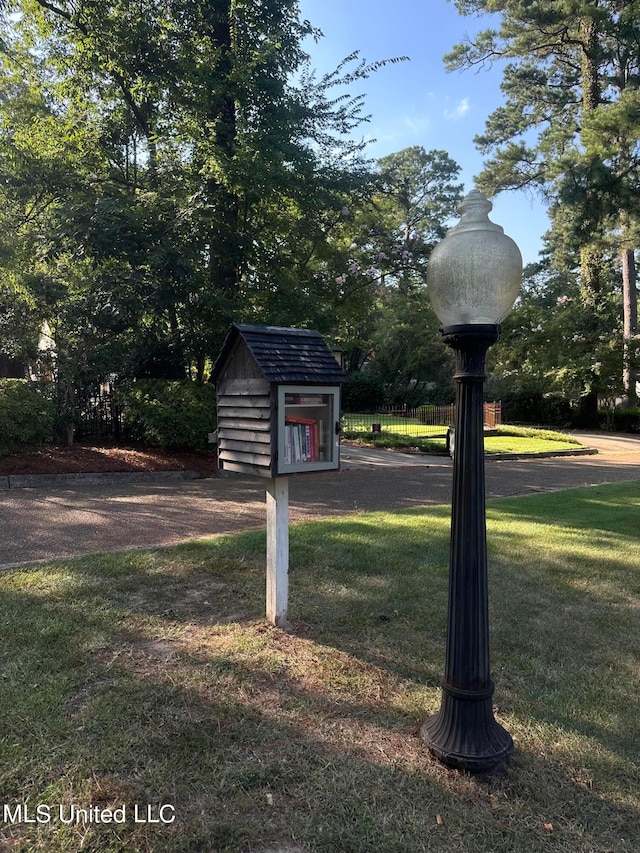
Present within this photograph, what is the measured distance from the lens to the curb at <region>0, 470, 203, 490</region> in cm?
812

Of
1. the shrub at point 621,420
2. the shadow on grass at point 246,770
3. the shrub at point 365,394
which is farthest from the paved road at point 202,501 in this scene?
the shrub at point 365,394

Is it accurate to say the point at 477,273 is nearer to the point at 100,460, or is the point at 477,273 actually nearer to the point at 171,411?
the point at 171,411

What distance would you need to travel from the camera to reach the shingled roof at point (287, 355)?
130 inches

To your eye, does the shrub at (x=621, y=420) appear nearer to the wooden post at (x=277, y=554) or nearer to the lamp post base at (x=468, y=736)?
the wooden post at (x=277, y=554)

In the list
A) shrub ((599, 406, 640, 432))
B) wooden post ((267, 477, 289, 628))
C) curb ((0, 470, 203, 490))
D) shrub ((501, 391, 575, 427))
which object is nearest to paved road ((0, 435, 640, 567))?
curb ((0, 470, 203, 490))

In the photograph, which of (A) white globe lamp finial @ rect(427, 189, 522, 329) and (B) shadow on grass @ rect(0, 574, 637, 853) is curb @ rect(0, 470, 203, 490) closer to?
(B) shadow on grass @ rect(0, 574, 637, 853)

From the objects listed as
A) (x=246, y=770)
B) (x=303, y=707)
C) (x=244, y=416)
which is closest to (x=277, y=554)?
(x=244, y=416)

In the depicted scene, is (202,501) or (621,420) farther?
(621,420)

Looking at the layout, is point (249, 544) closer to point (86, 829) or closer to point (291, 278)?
point (86, 829)

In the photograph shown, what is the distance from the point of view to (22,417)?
29.4ft

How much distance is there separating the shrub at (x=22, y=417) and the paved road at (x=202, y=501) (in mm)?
1404

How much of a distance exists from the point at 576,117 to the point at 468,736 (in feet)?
84.0

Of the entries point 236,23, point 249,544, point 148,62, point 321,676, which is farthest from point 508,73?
point 321,676

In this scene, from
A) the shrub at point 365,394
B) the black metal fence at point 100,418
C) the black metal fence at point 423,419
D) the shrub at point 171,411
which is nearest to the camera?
the shrub at point 171,411
